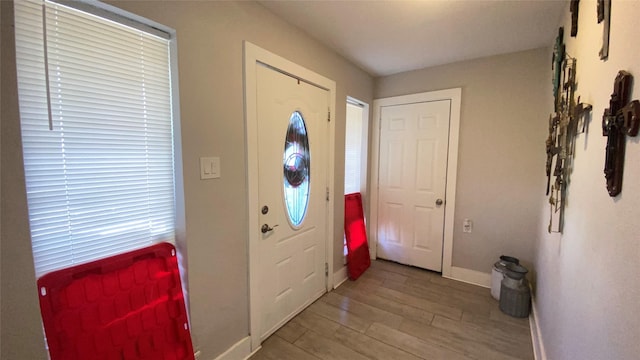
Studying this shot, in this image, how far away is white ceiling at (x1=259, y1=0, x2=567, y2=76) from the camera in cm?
175

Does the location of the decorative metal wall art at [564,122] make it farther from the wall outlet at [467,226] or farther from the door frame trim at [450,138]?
the wall outlet at [467,226]

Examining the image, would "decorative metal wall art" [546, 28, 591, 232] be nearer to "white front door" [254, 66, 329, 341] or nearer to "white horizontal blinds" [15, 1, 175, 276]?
"white front door" [254, 66, 329, 341]

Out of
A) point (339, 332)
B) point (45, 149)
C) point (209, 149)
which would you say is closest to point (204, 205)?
point (209, 149)

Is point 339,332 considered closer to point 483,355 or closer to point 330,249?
point 330,249

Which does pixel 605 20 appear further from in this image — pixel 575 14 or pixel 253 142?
pixel 253 142

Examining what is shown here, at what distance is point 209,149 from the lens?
151 centimetres

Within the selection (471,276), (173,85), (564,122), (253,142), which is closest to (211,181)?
(253,142)

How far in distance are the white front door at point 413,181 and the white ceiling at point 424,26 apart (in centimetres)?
65

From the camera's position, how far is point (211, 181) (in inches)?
60.2

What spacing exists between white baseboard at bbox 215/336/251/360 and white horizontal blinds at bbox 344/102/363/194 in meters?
1.93

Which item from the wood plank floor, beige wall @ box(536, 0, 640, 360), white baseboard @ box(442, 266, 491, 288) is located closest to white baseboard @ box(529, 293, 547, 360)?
the wood plank floor

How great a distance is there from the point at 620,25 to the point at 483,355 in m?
1.98

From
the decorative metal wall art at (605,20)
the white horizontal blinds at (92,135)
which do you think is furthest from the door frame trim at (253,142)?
the decorative metal wall art at (605,20)

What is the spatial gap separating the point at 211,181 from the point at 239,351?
115 centimetres
